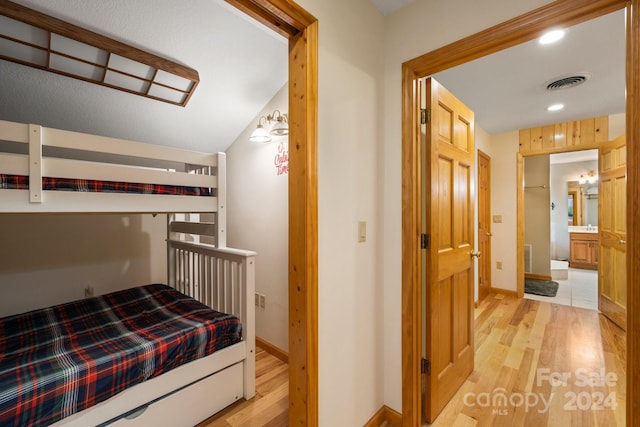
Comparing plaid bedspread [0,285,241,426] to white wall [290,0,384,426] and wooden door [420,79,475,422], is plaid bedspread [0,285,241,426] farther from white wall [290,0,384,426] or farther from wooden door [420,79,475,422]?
wooden door [420,79,475,422]

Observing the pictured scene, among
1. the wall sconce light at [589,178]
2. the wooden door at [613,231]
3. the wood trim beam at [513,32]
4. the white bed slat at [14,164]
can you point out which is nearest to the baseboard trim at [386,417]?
the wood trim beam at [513,32]

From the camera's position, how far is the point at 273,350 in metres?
2.46

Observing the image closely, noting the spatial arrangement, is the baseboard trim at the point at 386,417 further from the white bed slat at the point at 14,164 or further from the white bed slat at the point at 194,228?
the white bed slat at the point at 14,164

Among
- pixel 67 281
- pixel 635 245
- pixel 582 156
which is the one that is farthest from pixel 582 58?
pixel 582 156

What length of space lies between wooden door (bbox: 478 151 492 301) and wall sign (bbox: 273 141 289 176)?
9.70 ft

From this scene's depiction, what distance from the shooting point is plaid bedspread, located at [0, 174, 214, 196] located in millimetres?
1209

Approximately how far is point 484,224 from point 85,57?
4837 millimetres

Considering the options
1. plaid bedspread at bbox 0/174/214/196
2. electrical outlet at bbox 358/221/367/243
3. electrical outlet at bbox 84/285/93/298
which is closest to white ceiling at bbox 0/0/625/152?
plaid bedspread at bbox 0/174/214/196

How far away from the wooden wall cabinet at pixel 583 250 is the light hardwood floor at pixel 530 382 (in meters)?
3.94

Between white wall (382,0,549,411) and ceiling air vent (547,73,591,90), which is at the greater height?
ceiling air vent (547,73,591,90)

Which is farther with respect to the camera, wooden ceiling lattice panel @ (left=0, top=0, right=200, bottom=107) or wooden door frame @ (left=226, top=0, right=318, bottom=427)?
wooden ceiling lattice panel @ (left=0, top=0, right=200, bottom=107)

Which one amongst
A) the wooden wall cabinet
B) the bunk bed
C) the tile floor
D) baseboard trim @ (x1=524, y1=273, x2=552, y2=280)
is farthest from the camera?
the wooden wall cabinet

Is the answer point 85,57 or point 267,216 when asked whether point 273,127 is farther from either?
point 85,57

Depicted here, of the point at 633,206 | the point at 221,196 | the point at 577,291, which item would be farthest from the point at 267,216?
the point at 577,291
